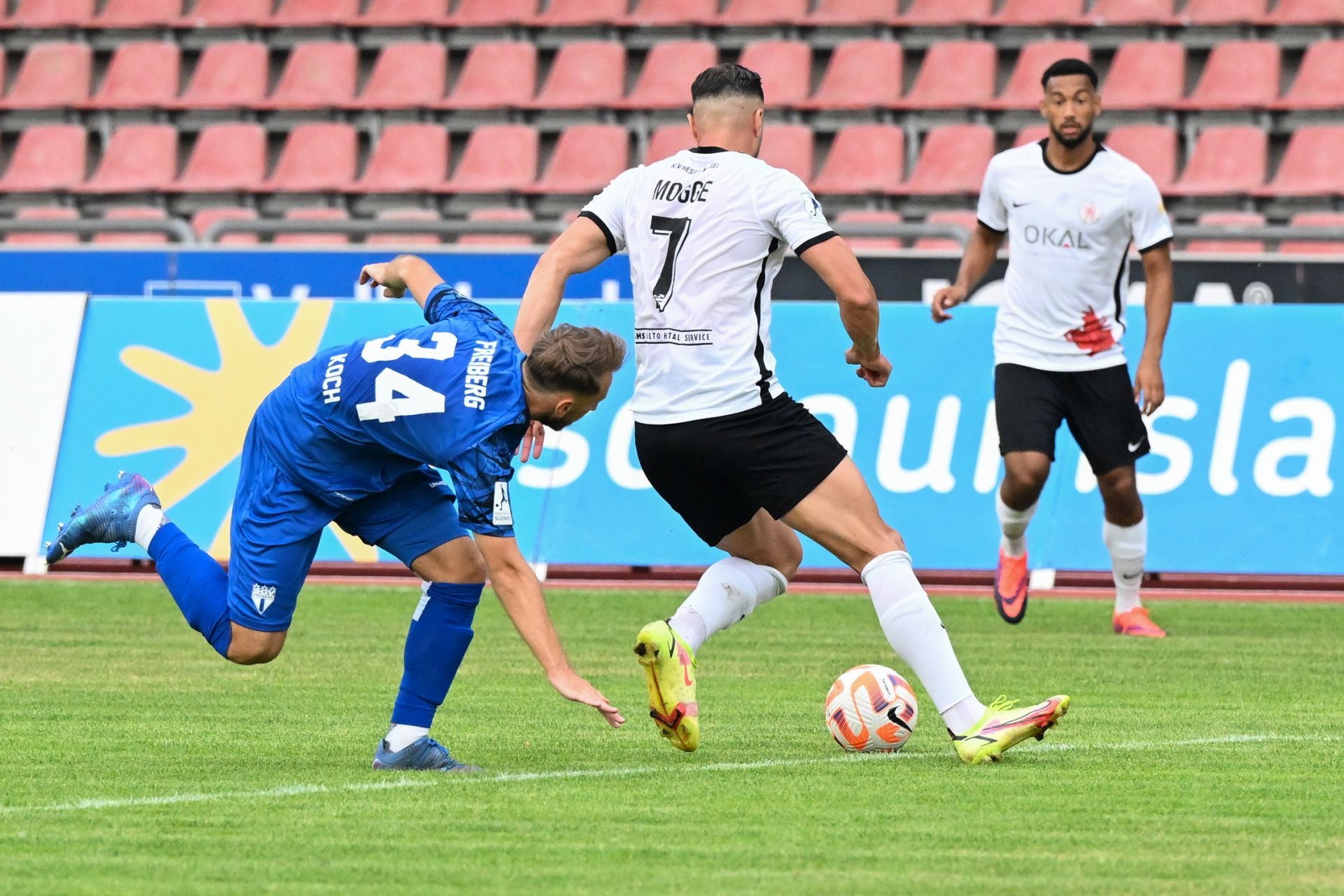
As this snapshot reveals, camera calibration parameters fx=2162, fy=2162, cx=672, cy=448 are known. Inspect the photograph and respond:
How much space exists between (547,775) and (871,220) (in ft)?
35.9

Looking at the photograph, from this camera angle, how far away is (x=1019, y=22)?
1817 cm

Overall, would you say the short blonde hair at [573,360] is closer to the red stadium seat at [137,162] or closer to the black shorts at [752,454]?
the black shorts at [752,454]

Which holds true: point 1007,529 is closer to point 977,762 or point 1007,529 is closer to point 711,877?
point 977,762

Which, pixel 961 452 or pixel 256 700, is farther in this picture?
pixel 961 452

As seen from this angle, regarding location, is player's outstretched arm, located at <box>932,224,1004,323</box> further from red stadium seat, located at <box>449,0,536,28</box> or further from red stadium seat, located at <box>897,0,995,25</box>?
red stadium seat, located at <box>449,0,536,28</box>

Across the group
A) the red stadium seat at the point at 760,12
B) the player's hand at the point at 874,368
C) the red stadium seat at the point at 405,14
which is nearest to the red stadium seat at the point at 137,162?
the red stadium seat at the point at 405,14

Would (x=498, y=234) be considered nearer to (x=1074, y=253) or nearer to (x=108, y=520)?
(x=1074, y=253)

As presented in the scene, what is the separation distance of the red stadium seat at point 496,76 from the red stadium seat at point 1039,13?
4.07 meters

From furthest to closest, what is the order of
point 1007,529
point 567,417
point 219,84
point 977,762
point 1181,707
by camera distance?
1. point 219,84
2. point 1007,529
3. point 1181,707
4. point 977,762
5. point 567,417

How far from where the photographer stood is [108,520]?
6973mm

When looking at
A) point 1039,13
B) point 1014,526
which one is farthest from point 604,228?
point 1039,13

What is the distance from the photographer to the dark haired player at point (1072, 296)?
9828mm

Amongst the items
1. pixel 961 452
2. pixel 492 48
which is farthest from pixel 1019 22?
pixel 961 452

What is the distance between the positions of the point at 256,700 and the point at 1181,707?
3.32 meters
